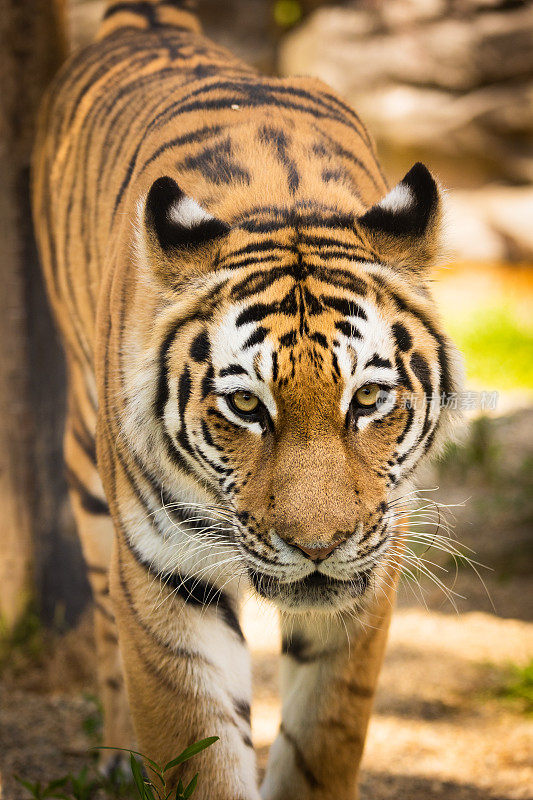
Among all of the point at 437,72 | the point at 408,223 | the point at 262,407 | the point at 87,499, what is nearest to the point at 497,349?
the point at 437,72

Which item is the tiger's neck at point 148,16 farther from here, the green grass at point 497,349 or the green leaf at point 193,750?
the green grass at point 497,349

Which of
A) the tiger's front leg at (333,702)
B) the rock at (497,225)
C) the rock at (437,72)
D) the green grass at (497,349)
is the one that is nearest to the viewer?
the tiger's front leg at (333,702)

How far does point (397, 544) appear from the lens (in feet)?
7.06

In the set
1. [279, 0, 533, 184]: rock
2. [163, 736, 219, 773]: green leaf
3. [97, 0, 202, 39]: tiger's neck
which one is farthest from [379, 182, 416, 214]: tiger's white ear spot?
[279, 0, 533, 184]: rock

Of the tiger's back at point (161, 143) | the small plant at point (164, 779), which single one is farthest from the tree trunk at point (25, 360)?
the small plant at point (164, 779)

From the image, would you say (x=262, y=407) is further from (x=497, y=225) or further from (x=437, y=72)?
(x=437, y=72)

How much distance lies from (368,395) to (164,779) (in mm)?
973

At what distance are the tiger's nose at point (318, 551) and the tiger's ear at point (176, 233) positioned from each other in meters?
0.62

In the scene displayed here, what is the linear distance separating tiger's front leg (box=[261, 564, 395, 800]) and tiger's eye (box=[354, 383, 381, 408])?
0.56 m

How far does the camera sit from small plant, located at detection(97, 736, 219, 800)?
1971 mm

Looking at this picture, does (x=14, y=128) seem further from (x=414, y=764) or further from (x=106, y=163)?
(x=414, y=764)

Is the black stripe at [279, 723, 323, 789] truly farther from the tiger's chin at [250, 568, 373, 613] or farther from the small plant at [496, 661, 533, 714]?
the small plant at [496, 661, 533, 714]

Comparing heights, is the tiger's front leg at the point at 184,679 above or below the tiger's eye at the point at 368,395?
below

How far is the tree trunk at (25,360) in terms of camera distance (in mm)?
3346
